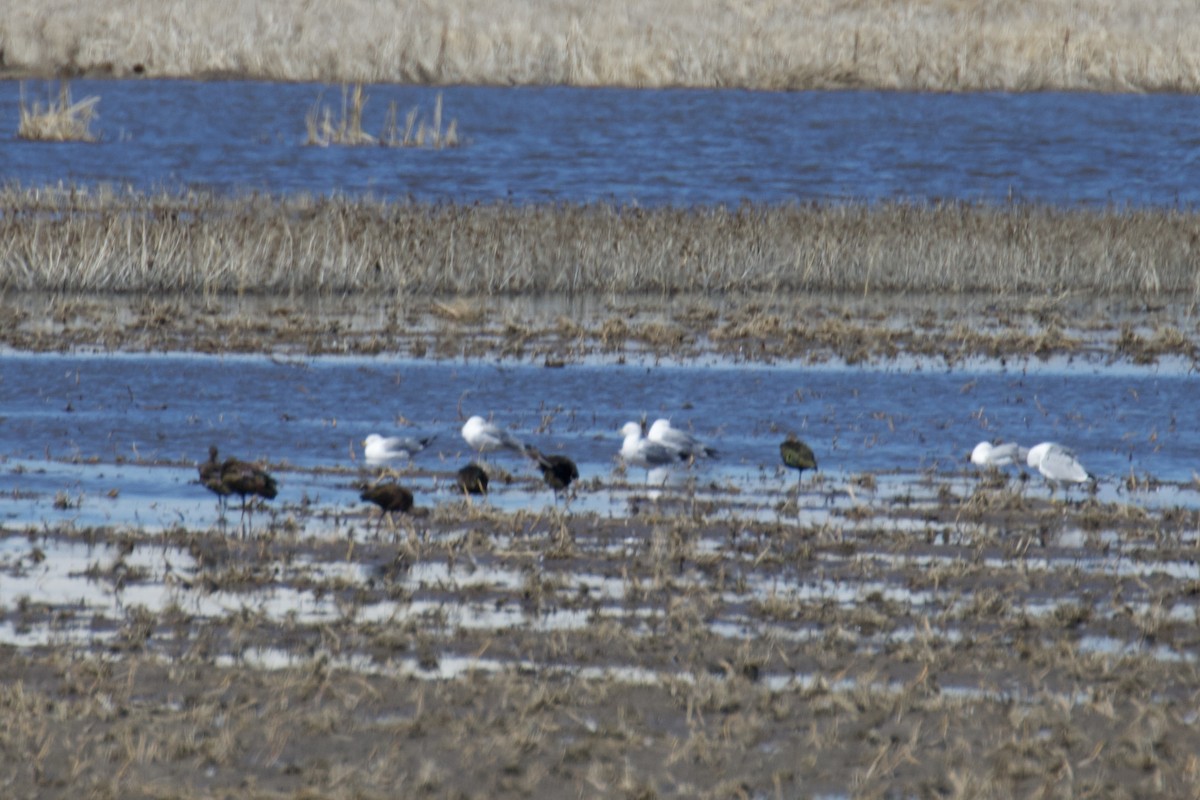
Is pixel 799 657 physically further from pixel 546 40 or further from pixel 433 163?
pixel 546 40

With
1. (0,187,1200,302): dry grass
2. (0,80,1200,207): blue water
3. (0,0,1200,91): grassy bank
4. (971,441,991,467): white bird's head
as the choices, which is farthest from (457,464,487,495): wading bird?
(0,0,1200,91): grassy bank

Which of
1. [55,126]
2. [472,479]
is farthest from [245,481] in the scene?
[55,126]

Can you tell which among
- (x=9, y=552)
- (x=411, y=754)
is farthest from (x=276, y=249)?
(x=411, y=754)

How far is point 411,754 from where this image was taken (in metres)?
6.42

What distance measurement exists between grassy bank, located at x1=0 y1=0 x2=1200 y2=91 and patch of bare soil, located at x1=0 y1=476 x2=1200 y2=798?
42573 mm

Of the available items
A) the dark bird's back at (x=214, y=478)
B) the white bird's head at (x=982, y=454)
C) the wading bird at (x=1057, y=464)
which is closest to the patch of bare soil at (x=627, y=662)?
the dark bird's back at (x=214, y=478)

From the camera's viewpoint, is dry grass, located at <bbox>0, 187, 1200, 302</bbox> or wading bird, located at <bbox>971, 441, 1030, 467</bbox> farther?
dry grass, located at <bbox>0, 187, 1200, 302</bbox>

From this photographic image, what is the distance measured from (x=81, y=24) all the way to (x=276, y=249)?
3744cm

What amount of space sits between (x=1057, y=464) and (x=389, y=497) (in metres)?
3.85

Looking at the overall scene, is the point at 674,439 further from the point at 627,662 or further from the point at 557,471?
the point at 627,662

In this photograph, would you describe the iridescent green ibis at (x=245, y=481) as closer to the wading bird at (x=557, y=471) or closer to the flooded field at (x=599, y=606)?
the flooded field at (x=599, y=606)

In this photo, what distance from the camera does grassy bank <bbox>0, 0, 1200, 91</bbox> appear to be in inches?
2048

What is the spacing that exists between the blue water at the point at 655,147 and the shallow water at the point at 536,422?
465 inches

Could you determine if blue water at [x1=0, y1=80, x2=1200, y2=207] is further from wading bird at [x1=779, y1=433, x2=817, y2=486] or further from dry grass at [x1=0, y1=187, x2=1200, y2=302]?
wading bird at [x1=779, y1=433, x2=817, y2=486]
